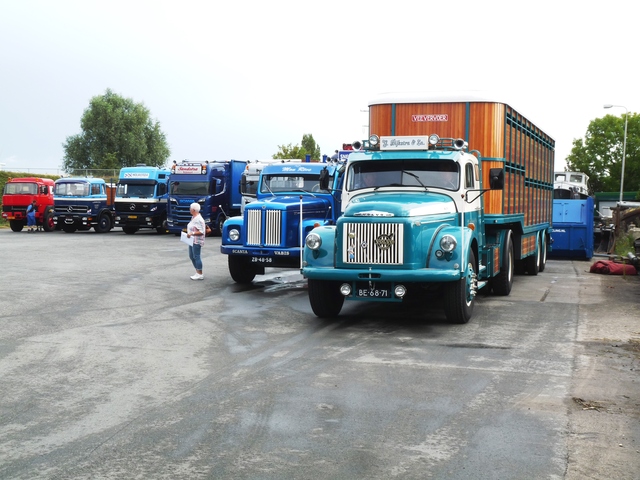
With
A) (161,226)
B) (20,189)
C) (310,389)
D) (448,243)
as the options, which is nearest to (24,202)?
(20,189)

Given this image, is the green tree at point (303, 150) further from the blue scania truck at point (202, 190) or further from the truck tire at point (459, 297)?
the truck tire at point (459, 297)

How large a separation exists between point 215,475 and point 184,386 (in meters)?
2.69

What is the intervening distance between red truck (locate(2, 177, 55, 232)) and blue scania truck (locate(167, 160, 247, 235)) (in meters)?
8.00

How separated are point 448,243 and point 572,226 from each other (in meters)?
16.3

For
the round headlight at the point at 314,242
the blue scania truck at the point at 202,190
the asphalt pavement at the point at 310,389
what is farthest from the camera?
the blue scania truck at the point at 202,190

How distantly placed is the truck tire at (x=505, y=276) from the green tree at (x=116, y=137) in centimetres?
8254

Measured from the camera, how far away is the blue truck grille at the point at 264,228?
53.5ft

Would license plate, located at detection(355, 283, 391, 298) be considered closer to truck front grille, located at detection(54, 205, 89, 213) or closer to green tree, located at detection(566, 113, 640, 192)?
truck front grille, located at detection(54, 205, 89, 213)

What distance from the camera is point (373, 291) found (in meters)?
11.4

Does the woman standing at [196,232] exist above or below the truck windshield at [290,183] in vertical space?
below

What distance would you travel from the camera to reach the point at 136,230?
43844 mm

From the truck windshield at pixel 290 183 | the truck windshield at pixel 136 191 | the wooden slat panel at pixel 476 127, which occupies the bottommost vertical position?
the truck windshield at pixel 136 191

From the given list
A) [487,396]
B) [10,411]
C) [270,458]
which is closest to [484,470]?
[270,458]

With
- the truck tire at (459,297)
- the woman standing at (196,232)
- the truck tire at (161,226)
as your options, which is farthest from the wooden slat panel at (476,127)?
the truck tire at (161,226)
